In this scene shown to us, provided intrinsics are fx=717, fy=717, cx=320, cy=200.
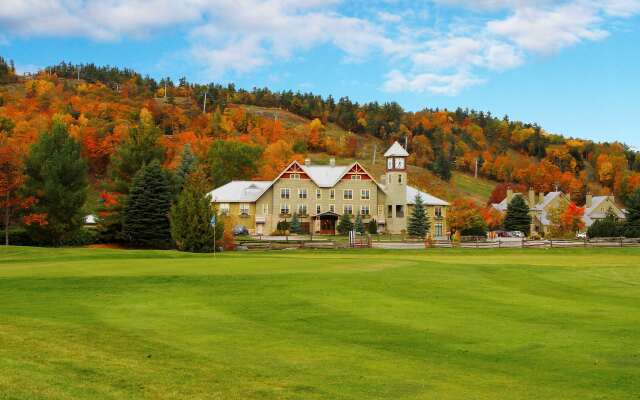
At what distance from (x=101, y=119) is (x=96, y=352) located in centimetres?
13416

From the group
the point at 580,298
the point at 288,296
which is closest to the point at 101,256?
the point at 288,296

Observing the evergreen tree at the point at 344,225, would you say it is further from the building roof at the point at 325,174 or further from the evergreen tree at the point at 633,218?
the evergreen tree at the point at 633,218

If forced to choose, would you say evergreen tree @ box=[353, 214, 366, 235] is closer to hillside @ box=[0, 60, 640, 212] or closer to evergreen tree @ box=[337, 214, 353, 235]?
evergreen tree @ box=[337, 214, 353, 235]

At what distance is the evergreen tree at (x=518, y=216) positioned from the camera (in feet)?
319

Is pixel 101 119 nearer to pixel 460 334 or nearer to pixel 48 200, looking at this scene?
pixel 48 200

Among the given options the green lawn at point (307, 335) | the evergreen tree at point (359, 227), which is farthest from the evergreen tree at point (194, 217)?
the evergreen tree at point (359, 227)

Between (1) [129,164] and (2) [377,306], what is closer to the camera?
(2) [377,306]

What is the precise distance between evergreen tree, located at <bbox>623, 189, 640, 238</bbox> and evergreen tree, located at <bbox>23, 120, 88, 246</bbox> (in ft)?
192

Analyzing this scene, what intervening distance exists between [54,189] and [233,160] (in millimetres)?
60442

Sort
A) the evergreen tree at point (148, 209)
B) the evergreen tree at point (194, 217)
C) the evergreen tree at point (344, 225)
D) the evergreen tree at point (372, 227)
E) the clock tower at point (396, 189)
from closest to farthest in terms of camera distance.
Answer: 1. the evergreen tree at point (194, 217)
2. the evergreen tree at point (148, 209)
3. the evergreen tree at point (344, 225)
4. the evergreen tree at point (372, 227)
5. the clock tower at point (396, 189)

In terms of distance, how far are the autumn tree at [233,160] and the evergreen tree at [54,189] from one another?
180ft

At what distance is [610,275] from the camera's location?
110ft

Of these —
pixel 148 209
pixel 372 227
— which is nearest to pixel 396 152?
pixel 372 227

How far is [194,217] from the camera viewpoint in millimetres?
49781
